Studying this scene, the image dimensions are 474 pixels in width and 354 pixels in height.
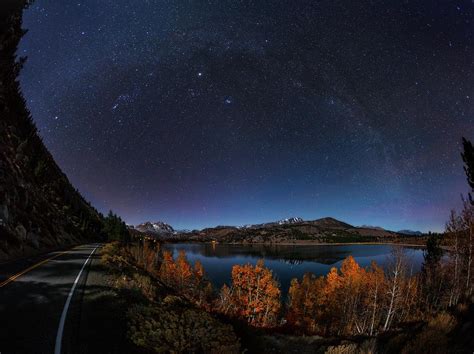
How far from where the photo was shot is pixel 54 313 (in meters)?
9.14

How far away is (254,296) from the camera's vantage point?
213 ft

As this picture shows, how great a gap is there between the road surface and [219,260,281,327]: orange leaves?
39.7 m

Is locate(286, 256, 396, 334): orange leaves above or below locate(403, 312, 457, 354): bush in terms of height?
below

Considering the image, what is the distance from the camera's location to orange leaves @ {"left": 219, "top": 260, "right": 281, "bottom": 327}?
180 ft

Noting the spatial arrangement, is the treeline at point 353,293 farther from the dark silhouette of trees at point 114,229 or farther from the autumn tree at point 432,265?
the dark silhouette of trees at point 114,229

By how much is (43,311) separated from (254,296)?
6063cm

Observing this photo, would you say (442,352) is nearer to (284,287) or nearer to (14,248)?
(14,248)

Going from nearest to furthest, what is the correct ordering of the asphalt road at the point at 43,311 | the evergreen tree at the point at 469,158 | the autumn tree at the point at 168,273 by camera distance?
1. the asphalt road at the point at 43,311
2. the evergreen tree at the point at 469,158
3. the autumn tree at the point at 168,273

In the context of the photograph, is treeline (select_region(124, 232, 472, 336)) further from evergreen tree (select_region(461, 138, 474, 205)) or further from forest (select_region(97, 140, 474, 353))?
evergreen tree (select_region(461, 138, 474, 205))

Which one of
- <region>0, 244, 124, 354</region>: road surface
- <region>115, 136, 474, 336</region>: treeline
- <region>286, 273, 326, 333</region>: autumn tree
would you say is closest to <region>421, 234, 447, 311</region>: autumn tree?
<region>115, 136, 474, 336</region>: treeline

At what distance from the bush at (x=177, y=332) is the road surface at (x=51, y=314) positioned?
2.45 feet

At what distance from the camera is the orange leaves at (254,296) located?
55.0 m

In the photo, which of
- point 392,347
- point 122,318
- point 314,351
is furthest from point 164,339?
point 392,347

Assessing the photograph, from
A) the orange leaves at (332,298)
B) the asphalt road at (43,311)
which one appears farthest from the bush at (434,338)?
the orange leaves at (332,298)
